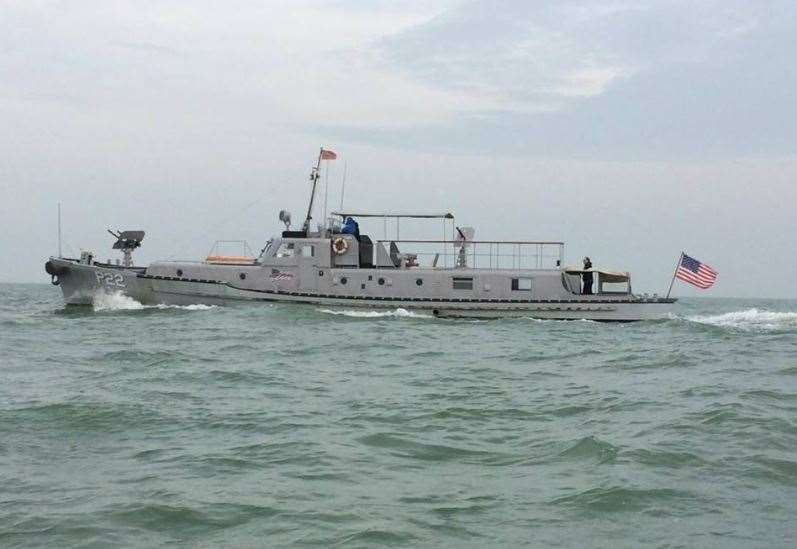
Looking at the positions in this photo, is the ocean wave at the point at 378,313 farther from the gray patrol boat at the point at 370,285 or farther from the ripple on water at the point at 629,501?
the ripple on water at the point at 629,501

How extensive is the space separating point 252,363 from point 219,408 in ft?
18.9

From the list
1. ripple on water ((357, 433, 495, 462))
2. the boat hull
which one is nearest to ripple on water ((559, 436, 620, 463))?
ripple on water ((357, 433, 495, 462))

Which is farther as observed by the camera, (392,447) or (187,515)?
(392,447)

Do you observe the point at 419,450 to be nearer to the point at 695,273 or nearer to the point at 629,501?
the point at 629,501

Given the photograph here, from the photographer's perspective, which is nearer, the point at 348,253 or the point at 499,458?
the point at 499,458

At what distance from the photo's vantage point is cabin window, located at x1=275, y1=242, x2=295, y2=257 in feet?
114

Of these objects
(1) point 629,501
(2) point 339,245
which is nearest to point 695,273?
(2) point 339,245

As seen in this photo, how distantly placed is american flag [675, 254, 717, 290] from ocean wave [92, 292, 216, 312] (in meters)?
18.6

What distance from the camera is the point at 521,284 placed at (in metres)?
34.6

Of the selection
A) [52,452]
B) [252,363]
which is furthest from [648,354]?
[52,452]

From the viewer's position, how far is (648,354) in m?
22.0

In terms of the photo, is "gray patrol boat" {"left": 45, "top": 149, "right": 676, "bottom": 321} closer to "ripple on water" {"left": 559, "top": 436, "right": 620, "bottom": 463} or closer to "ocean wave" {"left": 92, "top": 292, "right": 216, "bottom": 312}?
"ocean wave" {"left": 92, "top": 292, "right": 216, "bottom": 312}

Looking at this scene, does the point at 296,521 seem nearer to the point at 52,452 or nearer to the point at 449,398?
the point at 52,452

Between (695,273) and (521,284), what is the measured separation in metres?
6.78
